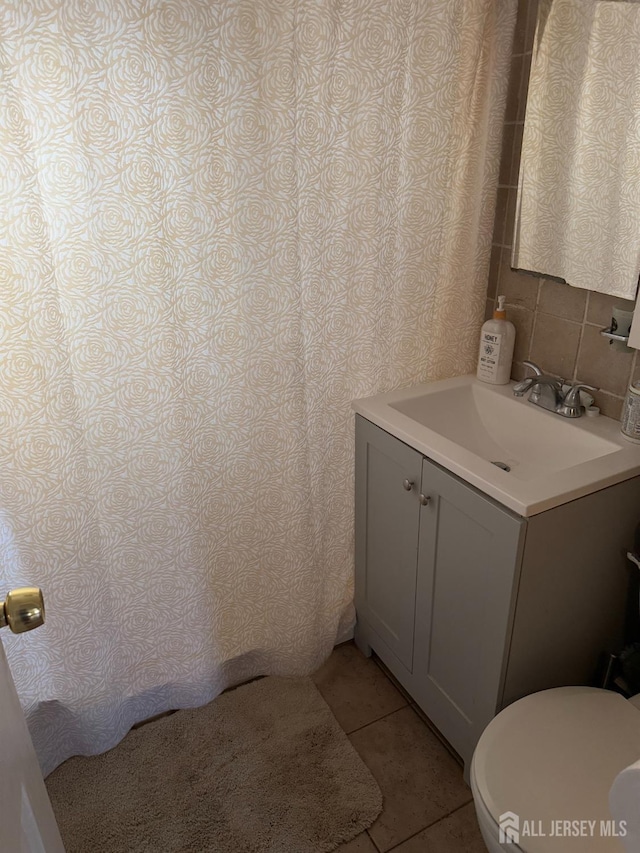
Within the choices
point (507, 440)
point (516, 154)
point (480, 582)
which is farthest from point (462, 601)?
point (516, 154)

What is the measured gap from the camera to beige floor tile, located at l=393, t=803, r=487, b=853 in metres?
1.44

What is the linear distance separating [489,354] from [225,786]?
4.46ft

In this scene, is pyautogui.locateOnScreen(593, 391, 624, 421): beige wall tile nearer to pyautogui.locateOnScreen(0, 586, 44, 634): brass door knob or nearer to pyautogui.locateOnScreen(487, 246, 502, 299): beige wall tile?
pyautogui.locateOnScreen(487, 246, 502, 299): beige wall tile

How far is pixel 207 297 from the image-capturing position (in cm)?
142

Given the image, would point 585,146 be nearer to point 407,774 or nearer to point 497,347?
point 497,347

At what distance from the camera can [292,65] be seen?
134 cm

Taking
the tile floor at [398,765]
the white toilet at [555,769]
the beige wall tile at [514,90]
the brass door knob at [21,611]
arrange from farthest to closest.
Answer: the beige wall tile at [514,90] < the tile floor at [398,765] < the white toilet at [555,769] < the brass door knob at [21,611]

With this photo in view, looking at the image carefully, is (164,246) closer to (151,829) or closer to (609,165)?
(609,165)

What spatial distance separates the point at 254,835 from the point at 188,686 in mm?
442

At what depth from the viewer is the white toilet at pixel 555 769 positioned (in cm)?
104

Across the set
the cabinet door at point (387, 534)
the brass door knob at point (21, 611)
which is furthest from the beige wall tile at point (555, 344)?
the brass door knob at point (21, 611)

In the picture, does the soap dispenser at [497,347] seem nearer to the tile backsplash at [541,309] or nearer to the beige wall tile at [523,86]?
the tile backsplash at [541,309]

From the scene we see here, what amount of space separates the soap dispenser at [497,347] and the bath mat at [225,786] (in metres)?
1.09

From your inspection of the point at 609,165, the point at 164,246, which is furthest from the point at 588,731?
the point at 164,246
